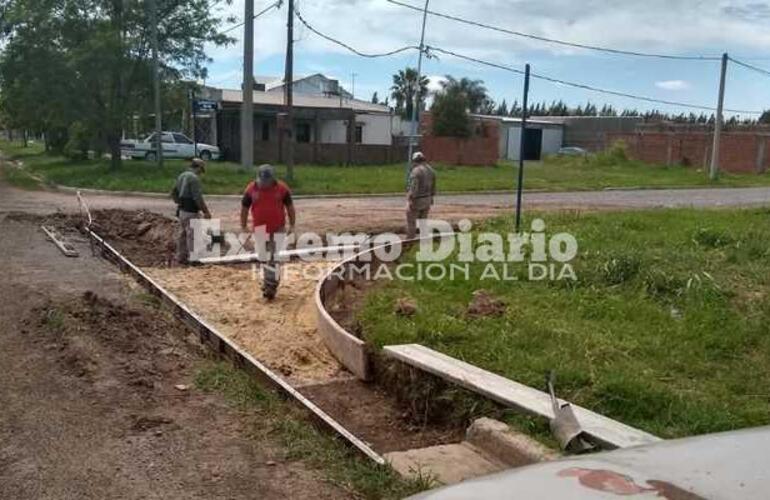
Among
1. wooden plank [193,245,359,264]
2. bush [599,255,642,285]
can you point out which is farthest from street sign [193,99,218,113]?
bush [599,255,642,285]

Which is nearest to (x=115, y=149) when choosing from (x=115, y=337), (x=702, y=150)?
(x=115, y=337)

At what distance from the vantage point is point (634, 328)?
24.5 feet

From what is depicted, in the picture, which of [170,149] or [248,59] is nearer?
[248,59]

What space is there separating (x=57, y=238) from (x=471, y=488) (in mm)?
15435

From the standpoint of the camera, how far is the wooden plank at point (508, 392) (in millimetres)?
4875

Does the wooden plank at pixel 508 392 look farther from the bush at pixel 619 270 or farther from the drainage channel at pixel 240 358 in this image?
the bush at pixel 619 270

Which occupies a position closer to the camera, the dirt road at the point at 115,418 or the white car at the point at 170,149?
the dirt road at the point at 115,418

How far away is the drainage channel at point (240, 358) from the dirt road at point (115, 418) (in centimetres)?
21

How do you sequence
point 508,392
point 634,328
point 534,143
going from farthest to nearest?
point 534,143, point 634,328, point 508,392

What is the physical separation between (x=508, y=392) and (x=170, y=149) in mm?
41366

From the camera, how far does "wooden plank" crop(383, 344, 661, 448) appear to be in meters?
4.88

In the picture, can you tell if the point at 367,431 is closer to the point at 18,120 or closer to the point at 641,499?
the point at 641,499

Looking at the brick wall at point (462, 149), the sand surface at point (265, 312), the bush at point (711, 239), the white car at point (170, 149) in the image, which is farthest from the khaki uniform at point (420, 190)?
the brick wall at point (462, 149)

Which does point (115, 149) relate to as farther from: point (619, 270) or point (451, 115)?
point (619, 270)
